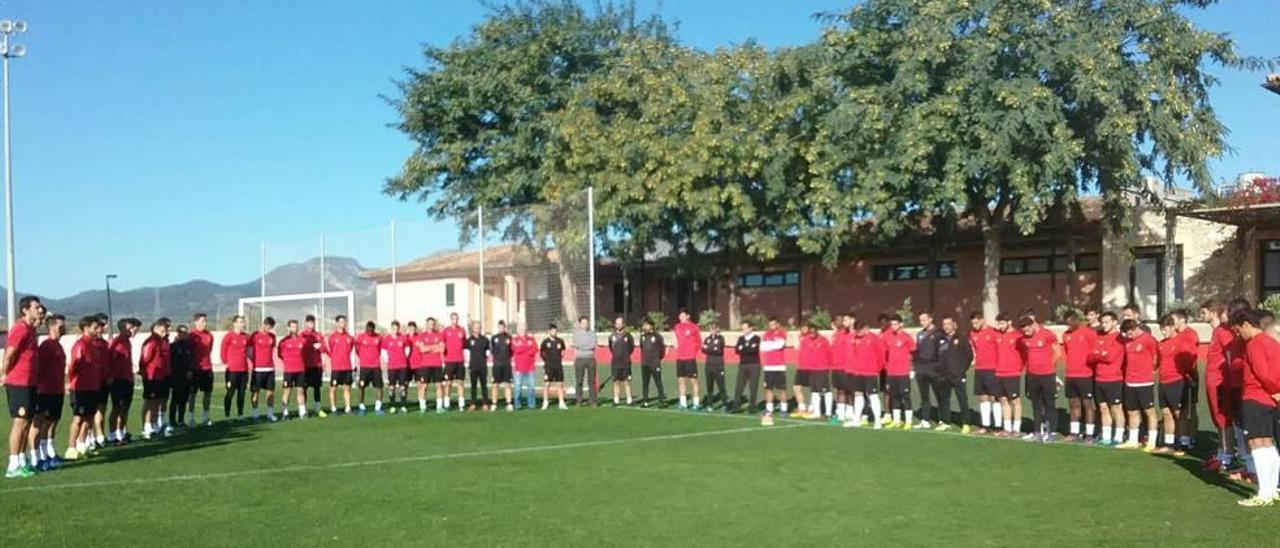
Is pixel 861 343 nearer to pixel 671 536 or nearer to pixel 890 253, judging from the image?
pixel 671 536

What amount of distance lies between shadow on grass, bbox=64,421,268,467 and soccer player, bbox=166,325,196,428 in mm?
451

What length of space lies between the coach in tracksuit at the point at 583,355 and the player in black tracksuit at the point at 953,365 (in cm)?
773

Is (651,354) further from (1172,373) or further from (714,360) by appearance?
(1172,373)

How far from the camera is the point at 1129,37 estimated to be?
104 ft

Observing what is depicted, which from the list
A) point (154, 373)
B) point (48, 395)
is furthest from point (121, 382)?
point (48, 395)

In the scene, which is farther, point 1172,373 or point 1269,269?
point 1269,269

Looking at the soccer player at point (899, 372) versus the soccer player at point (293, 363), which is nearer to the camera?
the soccer player at point (899, 372)

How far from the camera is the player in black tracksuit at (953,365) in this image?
1669 cm

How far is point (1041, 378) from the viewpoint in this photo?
1538cm

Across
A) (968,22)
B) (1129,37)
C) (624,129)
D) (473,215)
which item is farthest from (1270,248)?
(473,215)

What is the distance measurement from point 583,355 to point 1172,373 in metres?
11.6

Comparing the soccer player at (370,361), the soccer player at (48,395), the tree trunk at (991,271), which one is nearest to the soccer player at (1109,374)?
the soccer player at (370,361)

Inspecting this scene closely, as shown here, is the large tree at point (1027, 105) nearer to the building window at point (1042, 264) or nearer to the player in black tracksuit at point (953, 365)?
the building window at point (1042, 264)

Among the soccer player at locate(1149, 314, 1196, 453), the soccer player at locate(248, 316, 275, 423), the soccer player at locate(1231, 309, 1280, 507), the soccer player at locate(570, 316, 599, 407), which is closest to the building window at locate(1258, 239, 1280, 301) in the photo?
the soccer player at locate(570, 316, 599, 407)
